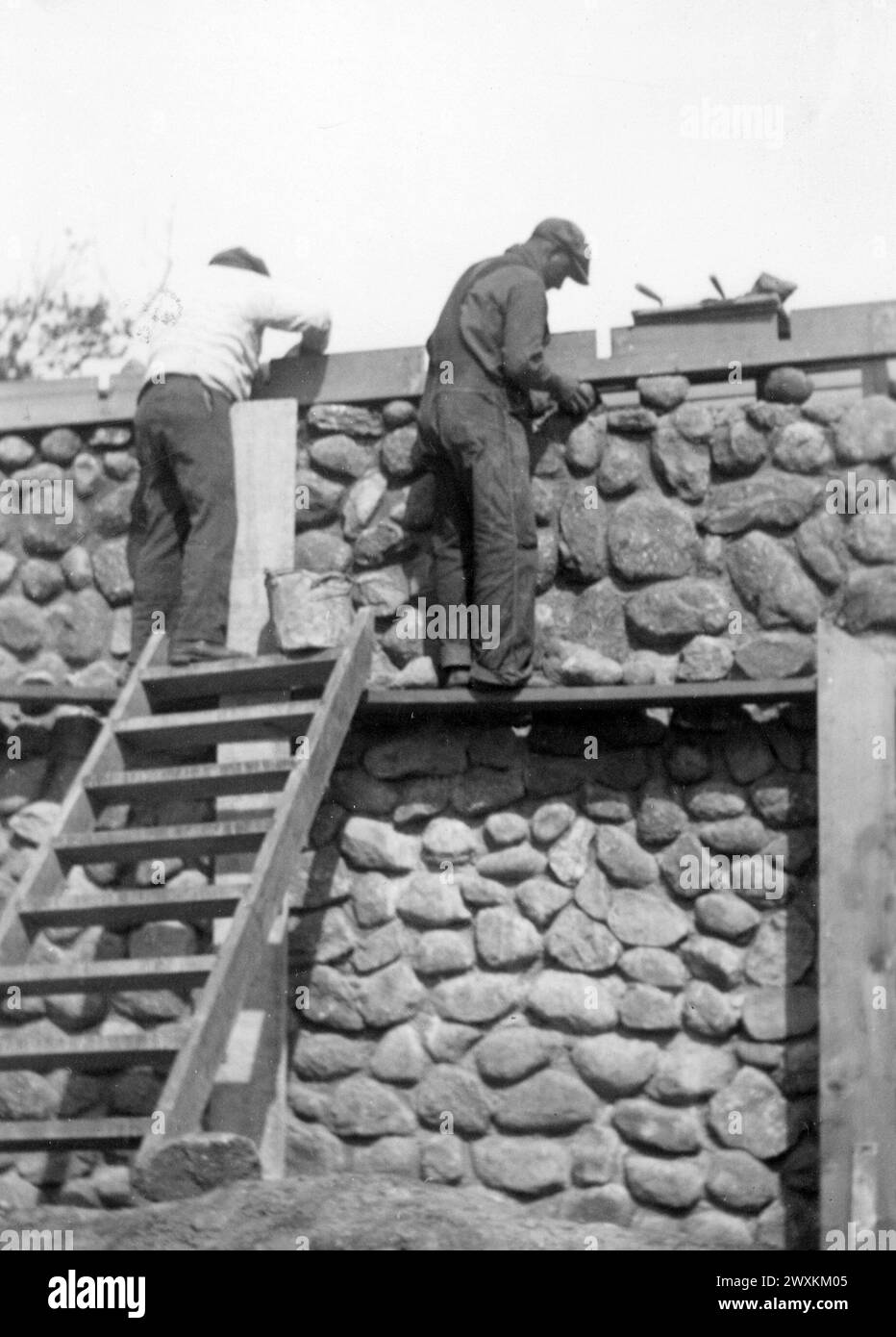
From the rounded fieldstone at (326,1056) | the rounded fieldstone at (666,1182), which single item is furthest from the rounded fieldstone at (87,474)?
the rounded fieldstone at (666,1182)

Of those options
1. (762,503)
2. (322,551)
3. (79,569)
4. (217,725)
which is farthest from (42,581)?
(762,503)

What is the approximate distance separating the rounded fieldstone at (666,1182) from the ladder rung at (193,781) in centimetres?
197

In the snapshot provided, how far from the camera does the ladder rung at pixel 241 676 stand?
743 centimetres

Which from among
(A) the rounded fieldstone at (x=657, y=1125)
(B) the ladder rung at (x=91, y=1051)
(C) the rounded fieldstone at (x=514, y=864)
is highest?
(C) the rounded fieldstone at (x=514, y=864)

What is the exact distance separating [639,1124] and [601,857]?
1.01 m

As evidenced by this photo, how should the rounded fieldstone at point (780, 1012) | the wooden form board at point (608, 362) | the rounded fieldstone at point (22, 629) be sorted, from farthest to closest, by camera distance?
the rounded fieldstone at point (22, 629) < the wooden form board at point (608, 362) < the rounded fieldstone at point (780, 1012)

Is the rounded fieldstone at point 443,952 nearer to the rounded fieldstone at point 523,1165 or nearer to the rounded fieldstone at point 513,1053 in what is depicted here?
the rounded fieldstone at point 513,1053

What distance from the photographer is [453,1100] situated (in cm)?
745

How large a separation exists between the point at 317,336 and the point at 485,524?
127 centimetres

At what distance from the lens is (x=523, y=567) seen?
7652mm

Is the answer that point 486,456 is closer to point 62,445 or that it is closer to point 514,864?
point 514,864

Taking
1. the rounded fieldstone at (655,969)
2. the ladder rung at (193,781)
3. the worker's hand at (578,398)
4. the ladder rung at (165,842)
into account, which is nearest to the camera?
the ladder rung at (165,842)
